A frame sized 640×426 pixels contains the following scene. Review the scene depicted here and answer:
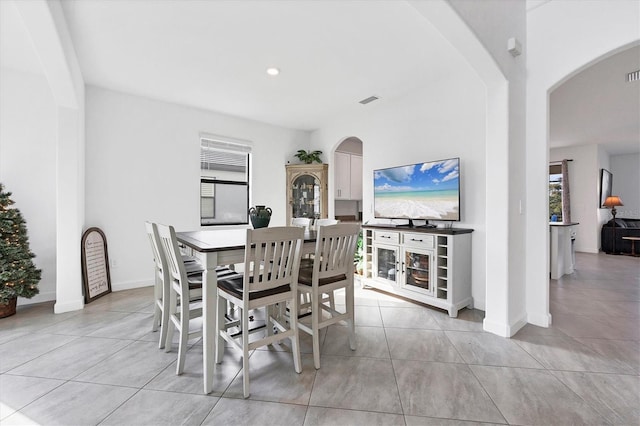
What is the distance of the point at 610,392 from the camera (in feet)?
5.47

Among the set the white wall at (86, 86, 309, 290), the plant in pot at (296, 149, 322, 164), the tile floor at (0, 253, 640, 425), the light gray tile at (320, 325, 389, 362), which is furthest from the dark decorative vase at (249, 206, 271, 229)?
the plant in pot at (296, 149, 322, 164)

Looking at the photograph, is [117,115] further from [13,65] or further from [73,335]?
[73,335]

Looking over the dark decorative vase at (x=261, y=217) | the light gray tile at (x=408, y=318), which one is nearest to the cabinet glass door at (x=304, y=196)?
the light gray tile at (x=408, y=318)

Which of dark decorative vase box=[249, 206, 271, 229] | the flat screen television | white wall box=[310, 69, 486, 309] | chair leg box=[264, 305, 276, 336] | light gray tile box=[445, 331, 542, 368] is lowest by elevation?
light gray tile box=[445, 331, 542, 368]

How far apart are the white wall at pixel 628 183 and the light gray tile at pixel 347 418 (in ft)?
32.2

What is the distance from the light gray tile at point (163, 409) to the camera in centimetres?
147

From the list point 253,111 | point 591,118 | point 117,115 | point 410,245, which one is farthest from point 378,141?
point 591,118

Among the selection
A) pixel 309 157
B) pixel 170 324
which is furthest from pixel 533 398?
pixel 309 157

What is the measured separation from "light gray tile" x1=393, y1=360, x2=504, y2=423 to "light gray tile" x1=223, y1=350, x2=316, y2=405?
0.60 metres

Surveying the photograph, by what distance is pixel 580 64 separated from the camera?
2324 mm

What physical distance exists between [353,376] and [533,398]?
105 cm

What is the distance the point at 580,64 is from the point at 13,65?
558 centimetres

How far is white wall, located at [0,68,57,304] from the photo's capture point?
3.11 meters

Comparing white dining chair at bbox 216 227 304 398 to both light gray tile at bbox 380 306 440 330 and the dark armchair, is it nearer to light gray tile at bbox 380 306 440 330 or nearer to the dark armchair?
light gray tile at bbox 380 306 440 330
